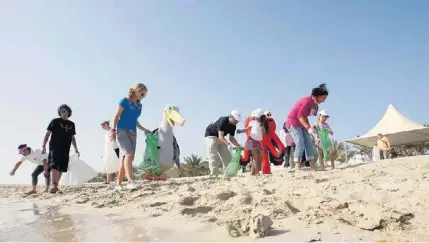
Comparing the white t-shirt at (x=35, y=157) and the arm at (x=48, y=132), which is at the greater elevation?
the arm at (x=48, y=132)

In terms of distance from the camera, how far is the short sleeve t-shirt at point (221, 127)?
658cm

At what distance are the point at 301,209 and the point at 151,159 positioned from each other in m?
4.10

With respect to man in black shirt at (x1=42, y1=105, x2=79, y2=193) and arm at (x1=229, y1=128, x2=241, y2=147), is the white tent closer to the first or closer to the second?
arm at (x1=229, y1=128, x2=241, y2=147)

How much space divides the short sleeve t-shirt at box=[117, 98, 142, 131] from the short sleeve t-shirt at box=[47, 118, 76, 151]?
1702 mm

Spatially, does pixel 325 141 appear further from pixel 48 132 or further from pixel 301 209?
pixel 48 132

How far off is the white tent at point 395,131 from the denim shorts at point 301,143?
11684 millimetres

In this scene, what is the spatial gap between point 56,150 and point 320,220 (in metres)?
5.24

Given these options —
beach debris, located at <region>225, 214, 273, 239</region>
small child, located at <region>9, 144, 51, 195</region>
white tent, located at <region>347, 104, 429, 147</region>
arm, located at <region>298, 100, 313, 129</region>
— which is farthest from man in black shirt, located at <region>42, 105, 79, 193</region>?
white tent, located at <region>347, 104, 429, 147</region>

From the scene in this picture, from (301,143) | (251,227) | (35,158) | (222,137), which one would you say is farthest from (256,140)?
(35,158)

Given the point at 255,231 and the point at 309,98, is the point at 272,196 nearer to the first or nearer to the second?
the point at 255,231

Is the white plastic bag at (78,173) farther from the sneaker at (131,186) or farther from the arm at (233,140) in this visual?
the sneaker at (131,186)

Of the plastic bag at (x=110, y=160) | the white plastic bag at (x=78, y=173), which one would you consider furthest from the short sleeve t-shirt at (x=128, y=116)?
the white plastic bag at (x=78, y=173)

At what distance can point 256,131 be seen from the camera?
636 centimetres

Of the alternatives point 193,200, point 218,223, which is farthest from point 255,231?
point 193,200
